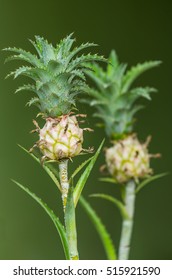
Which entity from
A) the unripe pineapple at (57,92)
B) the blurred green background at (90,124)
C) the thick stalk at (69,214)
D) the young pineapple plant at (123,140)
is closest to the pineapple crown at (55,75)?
the unripe pineapple at (57,92)

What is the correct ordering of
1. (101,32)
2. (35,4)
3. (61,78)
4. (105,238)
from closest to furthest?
1. (61,78)
2. (105,238)
3. (35,4)
4. (101,32)

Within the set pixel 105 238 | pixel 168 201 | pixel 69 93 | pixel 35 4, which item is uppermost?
pixel 35 4

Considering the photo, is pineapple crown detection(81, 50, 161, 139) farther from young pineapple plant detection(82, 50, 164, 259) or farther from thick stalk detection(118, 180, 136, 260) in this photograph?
thick stalk detection(118, 180, 136, 260)

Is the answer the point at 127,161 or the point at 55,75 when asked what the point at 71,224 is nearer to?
the point at 55,75

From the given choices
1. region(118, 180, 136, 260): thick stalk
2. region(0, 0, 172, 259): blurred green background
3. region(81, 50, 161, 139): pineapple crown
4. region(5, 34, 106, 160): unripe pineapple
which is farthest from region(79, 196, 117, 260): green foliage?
region(0, 0, 172, 259): blurred green background

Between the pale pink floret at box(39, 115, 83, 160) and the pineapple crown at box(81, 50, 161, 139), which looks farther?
the pineapple crown at box(81, 50, 161, 139)

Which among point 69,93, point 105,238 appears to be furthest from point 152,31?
point 69,93

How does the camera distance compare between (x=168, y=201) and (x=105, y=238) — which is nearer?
(x=105, y=238)

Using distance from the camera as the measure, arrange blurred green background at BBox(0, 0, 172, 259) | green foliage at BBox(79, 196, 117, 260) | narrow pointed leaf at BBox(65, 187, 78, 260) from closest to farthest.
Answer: narrow pointed leaf at BBox(65, 187, 78, 260), green foliage at BBox(79, 196, 117, 260), blurred green background at BBox(0, 0, 172, 259)

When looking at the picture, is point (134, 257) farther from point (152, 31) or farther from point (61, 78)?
point (61, 78)
